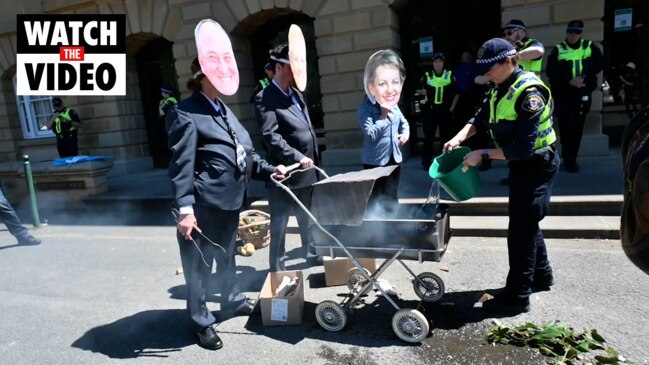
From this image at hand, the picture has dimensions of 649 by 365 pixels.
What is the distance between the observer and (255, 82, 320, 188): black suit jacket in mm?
4211

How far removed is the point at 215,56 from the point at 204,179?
36.4 inches

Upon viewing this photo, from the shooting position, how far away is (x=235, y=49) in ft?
36.8

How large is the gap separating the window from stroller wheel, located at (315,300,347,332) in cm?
1475

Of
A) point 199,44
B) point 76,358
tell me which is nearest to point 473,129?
point 199,44

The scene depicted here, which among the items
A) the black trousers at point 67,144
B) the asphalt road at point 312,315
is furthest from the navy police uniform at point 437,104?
the black trousers at point 67,144

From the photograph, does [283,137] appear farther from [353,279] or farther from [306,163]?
[353,279]

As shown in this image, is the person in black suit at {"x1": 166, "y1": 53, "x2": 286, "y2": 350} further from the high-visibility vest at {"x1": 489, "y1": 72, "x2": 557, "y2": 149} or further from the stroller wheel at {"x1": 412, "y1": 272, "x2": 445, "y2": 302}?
the high-visibility vest at {"x1": 489, "y1": 72, "x2": 557, "y2": 149}

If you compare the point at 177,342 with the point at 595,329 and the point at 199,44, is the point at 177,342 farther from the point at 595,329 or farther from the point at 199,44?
the point at 595,329

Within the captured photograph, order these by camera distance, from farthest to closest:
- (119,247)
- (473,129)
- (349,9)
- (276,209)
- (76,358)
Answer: (349,9) < (119,247) < (276,209) < (473,129) < (76,358)

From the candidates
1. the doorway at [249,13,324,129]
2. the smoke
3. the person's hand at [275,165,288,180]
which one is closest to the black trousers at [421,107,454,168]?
the doorway at [249,13,324,129]

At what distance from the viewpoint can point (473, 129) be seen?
12.8ft

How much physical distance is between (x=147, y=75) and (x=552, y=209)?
39.4 feet

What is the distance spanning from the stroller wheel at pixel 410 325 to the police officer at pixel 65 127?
38.0ft

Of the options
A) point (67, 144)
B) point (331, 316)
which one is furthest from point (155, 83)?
point (331, 316)
